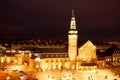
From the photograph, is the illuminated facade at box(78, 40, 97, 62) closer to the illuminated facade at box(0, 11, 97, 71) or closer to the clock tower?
the illuminated facade at box(0, 11, 97, 71)

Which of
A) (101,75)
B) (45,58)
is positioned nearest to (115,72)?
(101,75)

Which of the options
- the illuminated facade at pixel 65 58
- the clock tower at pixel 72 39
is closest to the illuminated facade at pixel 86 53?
the illuminated facade at pixel 65 58

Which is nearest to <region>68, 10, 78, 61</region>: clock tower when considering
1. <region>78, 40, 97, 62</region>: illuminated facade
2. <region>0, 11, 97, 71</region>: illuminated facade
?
<region>0, 11, 97, 71</region>: illuminated facade

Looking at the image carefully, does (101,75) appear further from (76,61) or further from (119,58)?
(119,58)

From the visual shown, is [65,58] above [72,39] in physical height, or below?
below

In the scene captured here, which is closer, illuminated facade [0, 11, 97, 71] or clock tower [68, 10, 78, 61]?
illuminated facade [0, 11, 97, 71]

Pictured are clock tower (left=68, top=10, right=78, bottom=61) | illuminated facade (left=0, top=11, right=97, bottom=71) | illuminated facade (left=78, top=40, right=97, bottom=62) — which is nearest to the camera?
illuminated facade (left=0, top=11, right=97, bottom=71)

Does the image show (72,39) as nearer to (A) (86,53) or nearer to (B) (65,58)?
(A) (86,53)

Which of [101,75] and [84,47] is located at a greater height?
[84,47]

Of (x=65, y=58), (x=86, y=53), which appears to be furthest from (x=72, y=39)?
(x=65, y=58)

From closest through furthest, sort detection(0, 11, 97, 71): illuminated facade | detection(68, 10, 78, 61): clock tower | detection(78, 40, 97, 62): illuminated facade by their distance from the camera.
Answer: detection(0, 11, 97, 71): illuminated facade → detection(78, 40, 97, 62): illuminated facade → detection(68, 10, 78, 61): clock tower

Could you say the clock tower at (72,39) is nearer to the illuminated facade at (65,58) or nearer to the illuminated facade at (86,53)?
the illuminated facade at (65,58)

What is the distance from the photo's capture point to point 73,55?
131ft

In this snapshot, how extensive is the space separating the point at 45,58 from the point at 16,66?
135 inches
